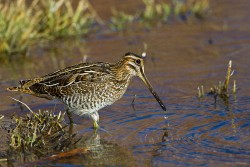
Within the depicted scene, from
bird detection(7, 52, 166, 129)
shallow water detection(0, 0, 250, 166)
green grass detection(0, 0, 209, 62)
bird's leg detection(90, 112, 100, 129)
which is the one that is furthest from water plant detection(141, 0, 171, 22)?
bird's leg detection(90, 112, 100, 129)

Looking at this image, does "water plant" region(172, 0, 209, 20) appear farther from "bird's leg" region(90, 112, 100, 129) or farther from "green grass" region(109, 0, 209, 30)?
"bird's leg" region(90, 112, 100, 129)

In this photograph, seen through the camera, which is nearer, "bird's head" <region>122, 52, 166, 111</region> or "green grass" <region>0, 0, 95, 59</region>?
"bird's head" <region>122, 52, 166, 111</region>

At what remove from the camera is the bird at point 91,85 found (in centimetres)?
718

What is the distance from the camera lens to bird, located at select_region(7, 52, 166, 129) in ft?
23.6

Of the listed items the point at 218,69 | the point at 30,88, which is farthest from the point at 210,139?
the point at 218,69

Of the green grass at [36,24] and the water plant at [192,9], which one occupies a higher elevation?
the water plant at [192,9]

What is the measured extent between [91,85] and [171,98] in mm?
1277

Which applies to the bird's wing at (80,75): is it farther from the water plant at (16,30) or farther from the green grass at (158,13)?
the green grass at (158,13)

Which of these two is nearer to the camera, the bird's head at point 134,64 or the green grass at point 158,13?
the bird's head at point 134,64

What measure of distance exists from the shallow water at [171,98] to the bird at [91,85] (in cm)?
25

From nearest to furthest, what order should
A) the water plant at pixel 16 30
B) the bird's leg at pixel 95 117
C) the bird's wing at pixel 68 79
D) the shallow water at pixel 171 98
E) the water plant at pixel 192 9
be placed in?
the shallow water at pixel 171 98 < the bird's leg at pixel 95 117 < the bird's wing at pixel 68 79 < the water plant at pixel 16 30 < the water plant at pixel 192 9

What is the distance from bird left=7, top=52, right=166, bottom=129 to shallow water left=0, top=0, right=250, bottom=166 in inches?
9.7

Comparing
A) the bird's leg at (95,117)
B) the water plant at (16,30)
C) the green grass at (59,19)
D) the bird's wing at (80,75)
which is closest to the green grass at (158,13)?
the green grass at (59,19)

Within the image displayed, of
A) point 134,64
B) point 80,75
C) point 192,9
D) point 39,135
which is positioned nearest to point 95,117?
point 80,75
